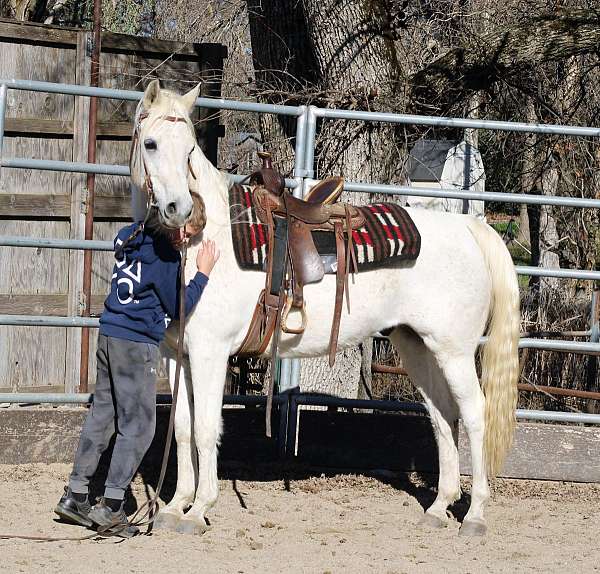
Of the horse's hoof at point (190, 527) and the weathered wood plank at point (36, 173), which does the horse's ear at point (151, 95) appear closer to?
the horse's hoof at point (190, 527)

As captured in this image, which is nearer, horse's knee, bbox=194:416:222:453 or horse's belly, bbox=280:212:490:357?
horse's knee, bbox=194:416:222:453

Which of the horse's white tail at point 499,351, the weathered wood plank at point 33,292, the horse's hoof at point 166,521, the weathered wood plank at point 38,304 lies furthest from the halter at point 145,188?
the weathered wood plank at point 33,292

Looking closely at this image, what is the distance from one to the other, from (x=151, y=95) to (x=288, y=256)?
1007 mm

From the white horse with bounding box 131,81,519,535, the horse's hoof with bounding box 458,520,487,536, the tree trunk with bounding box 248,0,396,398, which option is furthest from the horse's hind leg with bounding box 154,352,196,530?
the tree trunk with bounding box 248,0,396,398

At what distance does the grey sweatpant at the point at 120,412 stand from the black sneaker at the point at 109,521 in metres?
0.07

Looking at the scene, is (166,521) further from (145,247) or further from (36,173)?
(36,173)

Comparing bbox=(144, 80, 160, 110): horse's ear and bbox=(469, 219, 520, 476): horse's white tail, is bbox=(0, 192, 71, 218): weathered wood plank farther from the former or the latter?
bbox=(469, 219, 520, 476): horse's white tail

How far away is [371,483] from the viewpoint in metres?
5.45

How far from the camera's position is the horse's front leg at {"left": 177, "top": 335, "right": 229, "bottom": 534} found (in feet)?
13.9

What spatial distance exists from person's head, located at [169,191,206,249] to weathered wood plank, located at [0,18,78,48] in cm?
314

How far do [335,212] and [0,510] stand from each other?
2173mm

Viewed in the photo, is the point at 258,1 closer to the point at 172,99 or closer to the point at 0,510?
the point at 172,99

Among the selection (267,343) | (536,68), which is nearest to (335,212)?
(267,343)

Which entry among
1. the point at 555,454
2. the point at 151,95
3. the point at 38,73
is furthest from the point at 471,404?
the point at 38,73
